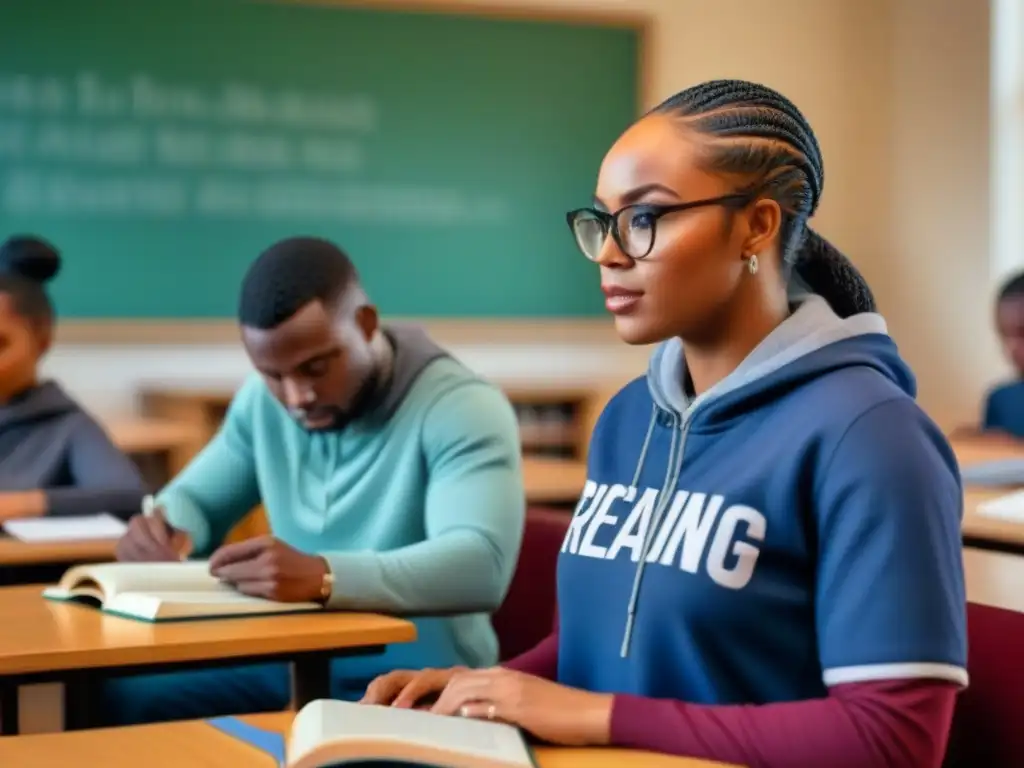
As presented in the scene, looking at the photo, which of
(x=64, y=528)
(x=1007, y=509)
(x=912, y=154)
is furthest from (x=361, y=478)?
(x=912, y=154)

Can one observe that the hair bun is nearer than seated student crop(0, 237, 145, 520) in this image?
No

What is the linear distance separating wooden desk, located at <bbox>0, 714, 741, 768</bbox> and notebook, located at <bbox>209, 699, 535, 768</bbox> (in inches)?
2.1

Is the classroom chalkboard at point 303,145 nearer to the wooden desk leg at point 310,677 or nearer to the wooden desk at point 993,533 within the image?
the wooden desk at point 993,533

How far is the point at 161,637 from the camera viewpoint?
1796 mm

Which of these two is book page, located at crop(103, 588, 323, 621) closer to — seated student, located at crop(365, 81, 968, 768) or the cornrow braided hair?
seated student, located at crop(365, 81, 968, 768)

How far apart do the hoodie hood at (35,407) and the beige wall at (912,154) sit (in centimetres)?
432

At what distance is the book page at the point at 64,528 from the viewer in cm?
267

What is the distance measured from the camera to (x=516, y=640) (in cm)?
242

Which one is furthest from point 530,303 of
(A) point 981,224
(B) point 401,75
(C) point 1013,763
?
(C) point 1013,763

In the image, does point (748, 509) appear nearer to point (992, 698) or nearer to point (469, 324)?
point (992, 698)

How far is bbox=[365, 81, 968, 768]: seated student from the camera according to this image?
121cm

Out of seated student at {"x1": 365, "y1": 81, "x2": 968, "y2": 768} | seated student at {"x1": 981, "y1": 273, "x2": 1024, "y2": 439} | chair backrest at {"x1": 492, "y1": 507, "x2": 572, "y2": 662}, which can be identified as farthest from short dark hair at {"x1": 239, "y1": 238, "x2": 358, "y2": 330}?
seated student at {"x1": 981, "y1": 273, "x2": 1024, "y2": 439}

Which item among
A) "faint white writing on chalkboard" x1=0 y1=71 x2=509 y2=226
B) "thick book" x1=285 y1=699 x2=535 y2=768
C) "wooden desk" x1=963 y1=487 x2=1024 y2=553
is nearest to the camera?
"thick book" x1=285 y1=699 x2=535 y2=768

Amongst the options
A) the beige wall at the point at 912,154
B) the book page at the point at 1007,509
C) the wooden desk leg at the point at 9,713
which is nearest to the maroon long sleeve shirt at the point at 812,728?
the wooden desk leg at the point at 9,713
